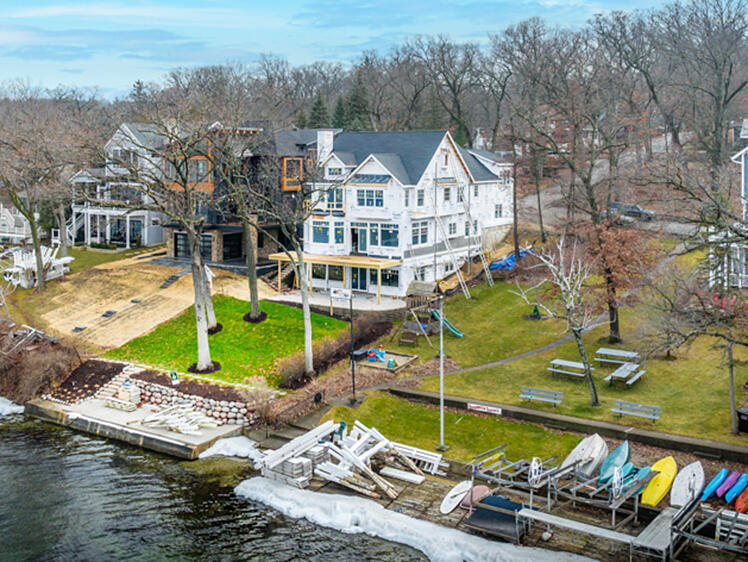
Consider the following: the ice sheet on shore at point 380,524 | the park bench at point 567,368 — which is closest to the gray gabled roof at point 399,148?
the park bench at point 567,368

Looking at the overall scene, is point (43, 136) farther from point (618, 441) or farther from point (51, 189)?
point (618, 441)

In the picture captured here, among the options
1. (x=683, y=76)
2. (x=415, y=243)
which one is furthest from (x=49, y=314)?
(x=683, y=76)

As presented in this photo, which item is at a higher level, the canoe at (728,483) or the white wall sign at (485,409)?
the white wall sign at (485,409)

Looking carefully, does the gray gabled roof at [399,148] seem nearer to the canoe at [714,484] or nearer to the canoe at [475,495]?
the canoe at [475,495]

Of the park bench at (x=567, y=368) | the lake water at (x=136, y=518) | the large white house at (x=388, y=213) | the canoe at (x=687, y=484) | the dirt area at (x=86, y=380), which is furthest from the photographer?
the large white house at (x=388, y=213)

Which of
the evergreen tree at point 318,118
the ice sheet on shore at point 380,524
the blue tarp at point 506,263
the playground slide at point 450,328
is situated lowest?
the ice sheet on shore at point 380,524

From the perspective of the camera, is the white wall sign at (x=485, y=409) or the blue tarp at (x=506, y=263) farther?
the blue tarp at (x=506, y=263)
